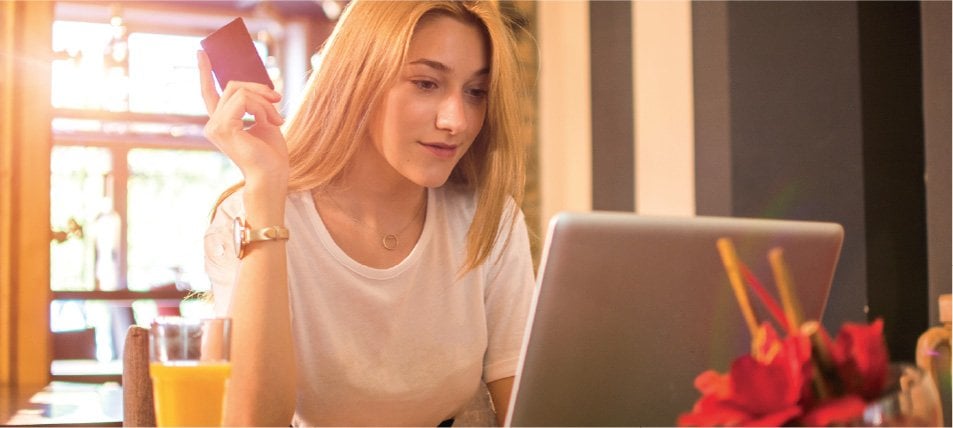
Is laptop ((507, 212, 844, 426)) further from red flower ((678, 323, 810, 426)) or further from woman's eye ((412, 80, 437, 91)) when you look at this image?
woman's eye ((412, 80, 437, 91))

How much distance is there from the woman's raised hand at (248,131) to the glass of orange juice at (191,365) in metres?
0.50

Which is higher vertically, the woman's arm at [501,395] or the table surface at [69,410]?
the woman's arm at [501,395]

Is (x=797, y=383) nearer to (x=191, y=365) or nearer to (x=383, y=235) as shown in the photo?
(x=191, y=365)

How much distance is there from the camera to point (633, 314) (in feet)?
3.35

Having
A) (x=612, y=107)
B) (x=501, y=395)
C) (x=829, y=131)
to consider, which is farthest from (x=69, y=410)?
(x=612, y=107)

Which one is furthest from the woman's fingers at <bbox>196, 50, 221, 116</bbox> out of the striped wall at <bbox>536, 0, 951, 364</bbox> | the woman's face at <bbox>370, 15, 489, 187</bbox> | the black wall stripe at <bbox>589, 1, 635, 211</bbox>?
the black wall stripe at <bbox>589, 1, 635, 211</bbox>

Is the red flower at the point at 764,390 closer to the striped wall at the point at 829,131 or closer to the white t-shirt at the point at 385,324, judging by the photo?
the white t-shirt at the point at 385,324

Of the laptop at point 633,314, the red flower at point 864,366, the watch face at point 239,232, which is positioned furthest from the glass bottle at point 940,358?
the watch face at point 239,232

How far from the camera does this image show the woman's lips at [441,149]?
1615 millimetres

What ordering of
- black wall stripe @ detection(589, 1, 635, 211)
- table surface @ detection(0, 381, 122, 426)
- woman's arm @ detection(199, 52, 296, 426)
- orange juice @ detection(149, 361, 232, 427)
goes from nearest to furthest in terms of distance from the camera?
orange juice @ detection(149, 361, 232, 427), woman's arm @ detection(199, 52, 296, 426), table surface @ detection(0, 381, 122, 426), black wall stripe @ detection(589, 1, 635, 211)

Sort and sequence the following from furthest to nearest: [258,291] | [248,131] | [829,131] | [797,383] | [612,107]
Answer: [612,107] < [829,131] < [248,131] < [258,291] < [797,383]

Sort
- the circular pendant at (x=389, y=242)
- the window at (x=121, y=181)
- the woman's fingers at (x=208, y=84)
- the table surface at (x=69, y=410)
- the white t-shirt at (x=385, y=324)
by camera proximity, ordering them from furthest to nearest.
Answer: the window at (x=121, y=181) → the table surface at (x=69, y=410) → the circular pendant at (x=389, y=242) → the white t-shirt at (x=385, y=324) → the woman's fingers at (x=208, y=84)

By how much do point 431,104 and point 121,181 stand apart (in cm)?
393

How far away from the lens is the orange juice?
2.96ft
